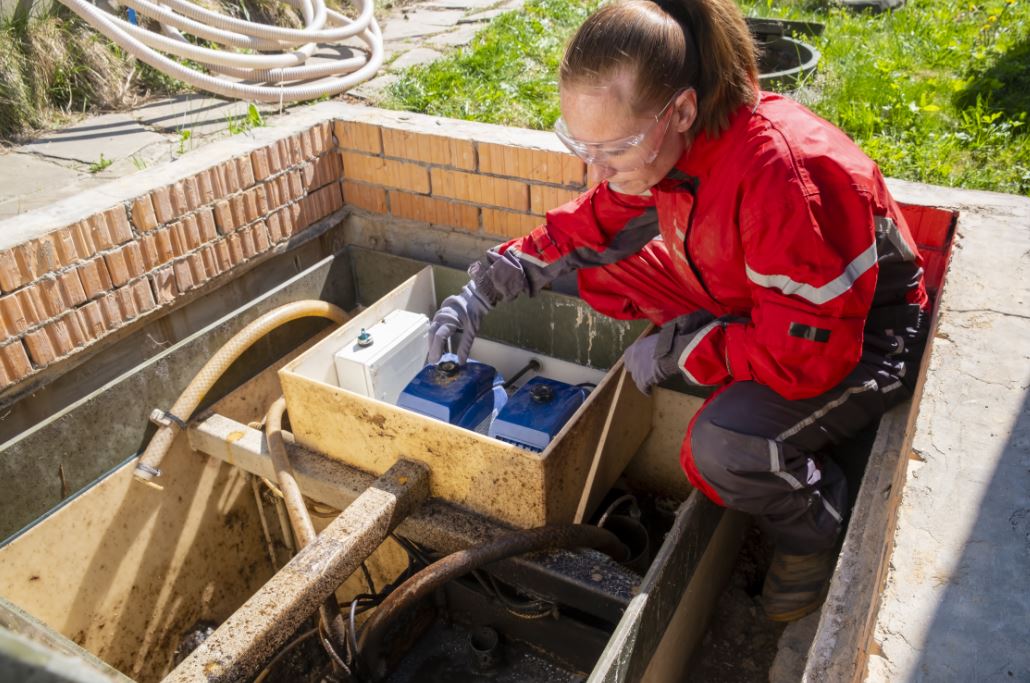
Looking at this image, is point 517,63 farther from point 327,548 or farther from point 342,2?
point 327,548

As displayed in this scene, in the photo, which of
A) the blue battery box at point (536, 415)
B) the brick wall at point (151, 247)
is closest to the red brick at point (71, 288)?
the brick wall at point (151, 247)

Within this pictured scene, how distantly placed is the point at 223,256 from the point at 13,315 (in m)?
0.81

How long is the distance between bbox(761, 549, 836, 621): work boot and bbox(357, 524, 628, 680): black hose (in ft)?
1.87

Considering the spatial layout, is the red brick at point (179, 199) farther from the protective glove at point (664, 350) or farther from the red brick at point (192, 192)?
the protective glove at point (664, 350)

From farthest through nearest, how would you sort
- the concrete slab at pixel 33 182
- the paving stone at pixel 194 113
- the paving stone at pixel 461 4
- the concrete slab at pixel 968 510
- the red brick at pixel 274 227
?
the paving stone at pixel 461 4 < the paving stone at pixel 194 113 < the red brick at pixel 274 227 < the concrete slab at pixel 33 182 < the concrete slab at pixel 968 510

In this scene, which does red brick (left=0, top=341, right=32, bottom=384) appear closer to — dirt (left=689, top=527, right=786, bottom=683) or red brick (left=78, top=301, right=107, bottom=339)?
red brick (left=78, top=301, right=107, bottom=339)

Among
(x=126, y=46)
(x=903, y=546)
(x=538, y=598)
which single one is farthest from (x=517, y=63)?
(x=903, y=546)

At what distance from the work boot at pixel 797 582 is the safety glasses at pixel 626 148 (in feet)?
4.27

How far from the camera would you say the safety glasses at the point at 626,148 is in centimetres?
191

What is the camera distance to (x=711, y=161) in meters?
2.01

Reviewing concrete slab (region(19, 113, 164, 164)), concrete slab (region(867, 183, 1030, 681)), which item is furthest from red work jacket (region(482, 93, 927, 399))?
concrete slab (region(19, 113, 164, 164))

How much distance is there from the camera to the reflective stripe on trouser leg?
215 cm

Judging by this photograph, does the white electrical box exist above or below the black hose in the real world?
above

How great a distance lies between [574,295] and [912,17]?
3.21 m
